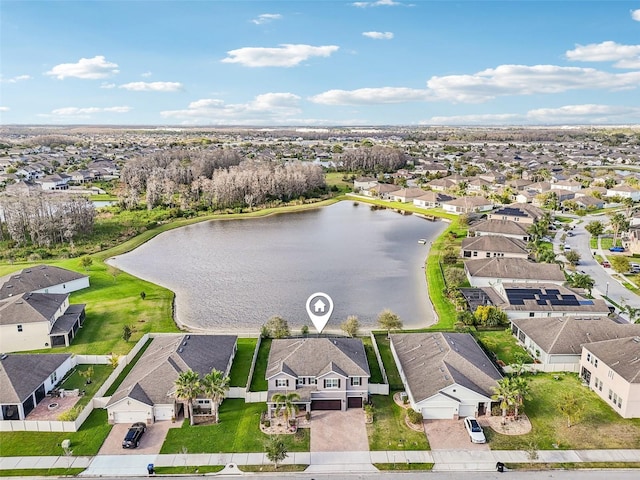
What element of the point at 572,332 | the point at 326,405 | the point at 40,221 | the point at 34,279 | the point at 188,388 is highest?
the point at 40,221

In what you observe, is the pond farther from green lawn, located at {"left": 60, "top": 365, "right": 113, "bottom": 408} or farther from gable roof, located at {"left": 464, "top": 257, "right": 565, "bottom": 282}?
green lawn, located at {"left": 60, "top": 365, "right": 113, "bottom": 408}

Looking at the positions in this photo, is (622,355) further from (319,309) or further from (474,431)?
Result: (319,309)

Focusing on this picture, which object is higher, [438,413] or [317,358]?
[317,358]

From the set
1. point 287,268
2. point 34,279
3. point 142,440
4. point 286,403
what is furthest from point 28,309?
point 287,268

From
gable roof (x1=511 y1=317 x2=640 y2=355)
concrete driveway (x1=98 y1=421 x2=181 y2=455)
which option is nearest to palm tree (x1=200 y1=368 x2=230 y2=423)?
concrete driveway (x1=98 y1=421 x2=181 y2=455)

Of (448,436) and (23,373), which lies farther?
(23,373)

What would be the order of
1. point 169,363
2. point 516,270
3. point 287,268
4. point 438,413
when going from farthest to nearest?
point 287,268, point 516,270, point 169,363, point 438,413

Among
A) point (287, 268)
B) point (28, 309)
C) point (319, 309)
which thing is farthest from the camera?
point (287, 268)

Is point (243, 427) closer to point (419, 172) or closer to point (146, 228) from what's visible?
point (146, 228)
